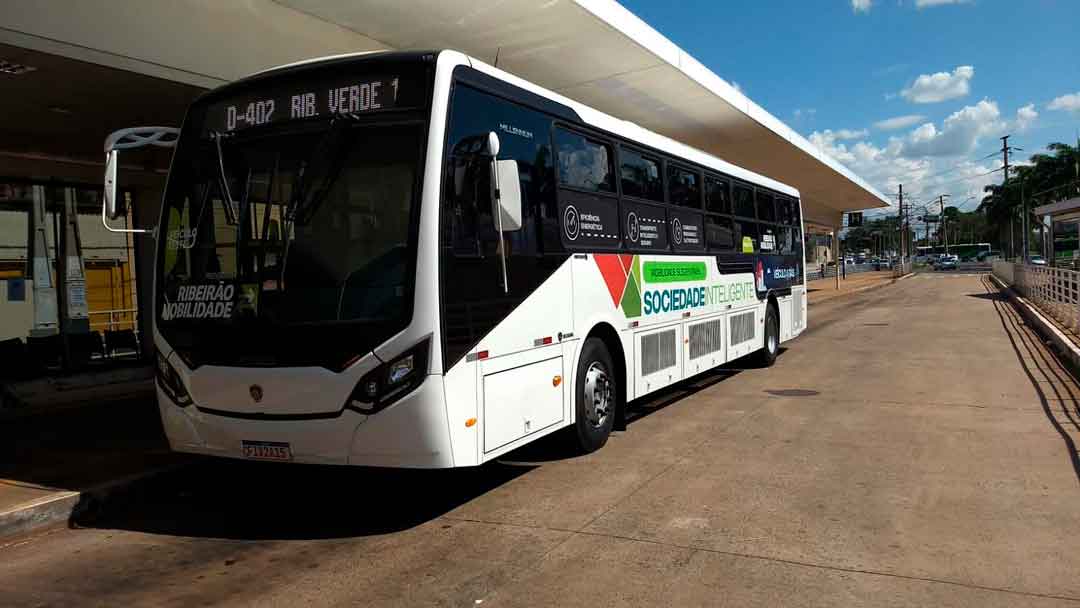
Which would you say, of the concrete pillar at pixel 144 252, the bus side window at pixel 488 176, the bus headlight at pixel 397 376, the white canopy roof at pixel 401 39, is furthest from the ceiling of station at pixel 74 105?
the bus headlight at pixel 397 376

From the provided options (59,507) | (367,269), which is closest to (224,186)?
(367,269)

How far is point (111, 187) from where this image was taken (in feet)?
18.8

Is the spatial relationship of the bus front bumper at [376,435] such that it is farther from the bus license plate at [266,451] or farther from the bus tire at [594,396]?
the bus tire at [594,396]

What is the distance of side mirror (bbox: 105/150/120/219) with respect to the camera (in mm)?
5727

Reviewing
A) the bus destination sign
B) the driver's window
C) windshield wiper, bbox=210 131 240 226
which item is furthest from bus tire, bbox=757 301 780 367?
windshield wiper, bbox=210 131 240 226

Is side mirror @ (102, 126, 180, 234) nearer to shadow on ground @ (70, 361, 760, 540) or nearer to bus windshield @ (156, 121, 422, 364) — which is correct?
bus windshield @ (156, 121, 422, 364)

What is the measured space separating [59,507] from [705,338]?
7521 mm

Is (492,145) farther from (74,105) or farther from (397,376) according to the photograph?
(74,105)

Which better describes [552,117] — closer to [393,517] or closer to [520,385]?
[520,385]

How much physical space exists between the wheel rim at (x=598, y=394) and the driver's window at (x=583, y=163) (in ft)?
5.73

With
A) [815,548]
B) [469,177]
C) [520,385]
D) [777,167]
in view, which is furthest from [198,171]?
[777,167]

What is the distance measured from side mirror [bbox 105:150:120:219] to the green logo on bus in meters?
5.20

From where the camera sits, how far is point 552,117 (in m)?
7.24

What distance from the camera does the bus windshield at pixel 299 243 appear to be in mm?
5332
